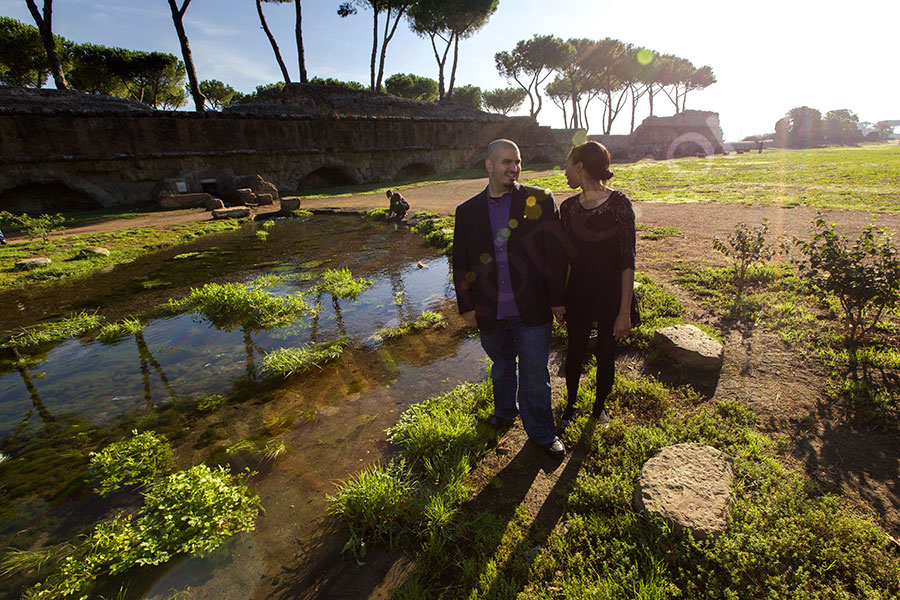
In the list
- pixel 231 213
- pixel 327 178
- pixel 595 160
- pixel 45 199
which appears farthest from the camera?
pixel 327 178

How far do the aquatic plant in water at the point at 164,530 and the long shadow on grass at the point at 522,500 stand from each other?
171cm

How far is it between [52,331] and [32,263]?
537cm

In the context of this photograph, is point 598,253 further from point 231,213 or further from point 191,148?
point 191,148

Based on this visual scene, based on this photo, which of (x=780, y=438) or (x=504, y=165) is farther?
(x=780, y=438)

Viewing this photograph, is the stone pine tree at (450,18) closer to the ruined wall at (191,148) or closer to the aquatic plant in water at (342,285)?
the ruined wall at (191,148)

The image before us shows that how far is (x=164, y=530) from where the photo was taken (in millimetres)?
2576

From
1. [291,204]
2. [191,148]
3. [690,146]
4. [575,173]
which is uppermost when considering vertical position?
[690,146]

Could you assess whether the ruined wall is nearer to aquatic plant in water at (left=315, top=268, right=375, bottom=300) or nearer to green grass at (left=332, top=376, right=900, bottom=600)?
aquatic plant in water at (left=315, top=268, right=375, bottom=300)

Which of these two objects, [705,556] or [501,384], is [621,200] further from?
[705,556]

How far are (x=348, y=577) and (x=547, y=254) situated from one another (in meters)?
2.53

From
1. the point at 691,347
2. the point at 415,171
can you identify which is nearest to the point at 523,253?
the point at 691,347

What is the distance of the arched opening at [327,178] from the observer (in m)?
30.4

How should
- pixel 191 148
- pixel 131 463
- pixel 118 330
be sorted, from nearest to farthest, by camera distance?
pixel 131 463 < pixel 118 330 < pixel 191 148

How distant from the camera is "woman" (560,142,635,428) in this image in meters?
2.91
